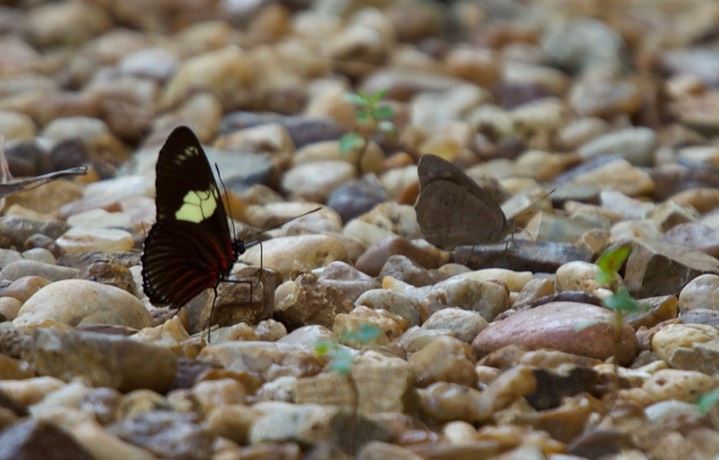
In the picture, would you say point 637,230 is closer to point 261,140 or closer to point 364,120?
point 364,120

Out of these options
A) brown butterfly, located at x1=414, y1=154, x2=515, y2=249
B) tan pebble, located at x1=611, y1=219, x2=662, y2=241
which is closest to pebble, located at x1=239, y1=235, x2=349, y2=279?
brown butterfly, located at x1=414, y1=154, x2=515, y2=249

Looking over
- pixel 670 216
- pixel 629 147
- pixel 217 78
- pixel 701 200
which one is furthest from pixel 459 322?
pixel 217 78

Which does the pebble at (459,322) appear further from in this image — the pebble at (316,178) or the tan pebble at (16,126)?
the tan pebble at (16,126)

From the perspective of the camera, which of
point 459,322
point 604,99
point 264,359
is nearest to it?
point 264,359

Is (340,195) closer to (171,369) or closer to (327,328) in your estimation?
(327,328)

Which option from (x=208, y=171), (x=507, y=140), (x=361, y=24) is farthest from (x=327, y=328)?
(x=361, y=24)

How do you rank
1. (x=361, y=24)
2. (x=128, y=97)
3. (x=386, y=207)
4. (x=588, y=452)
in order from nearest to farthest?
(x=588, y=452)
(x=386, y=207)
(x=128, y=97)
(x=361, y=24)
